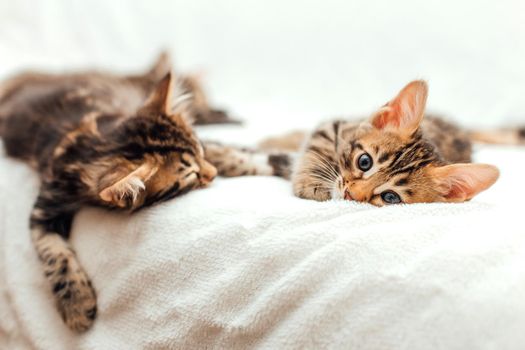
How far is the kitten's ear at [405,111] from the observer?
1163 mm

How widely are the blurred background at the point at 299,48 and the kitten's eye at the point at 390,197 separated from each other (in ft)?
3.08

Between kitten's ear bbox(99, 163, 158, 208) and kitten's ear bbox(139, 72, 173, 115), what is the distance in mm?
236

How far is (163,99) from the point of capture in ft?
4.60

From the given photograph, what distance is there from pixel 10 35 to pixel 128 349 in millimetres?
2356

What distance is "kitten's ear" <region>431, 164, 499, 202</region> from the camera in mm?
1072

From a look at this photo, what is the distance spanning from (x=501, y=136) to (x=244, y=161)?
1.19 meters

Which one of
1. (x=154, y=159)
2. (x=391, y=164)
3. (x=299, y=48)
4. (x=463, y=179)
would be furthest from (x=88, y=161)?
(x=299, y=48)

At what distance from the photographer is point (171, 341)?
107 cm

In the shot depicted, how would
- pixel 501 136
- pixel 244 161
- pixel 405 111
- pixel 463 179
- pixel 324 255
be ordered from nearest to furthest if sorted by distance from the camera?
pixel 324 255, pixel 463 179, pixel 405 111, pixel 244 161, pixel 501 136

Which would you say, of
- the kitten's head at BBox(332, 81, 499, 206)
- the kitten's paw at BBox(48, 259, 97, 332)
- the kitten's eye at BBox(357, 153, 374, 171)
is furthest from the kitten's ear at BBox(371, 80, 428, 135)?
the kitten's paw at BBox(48, 259, 97, 332)

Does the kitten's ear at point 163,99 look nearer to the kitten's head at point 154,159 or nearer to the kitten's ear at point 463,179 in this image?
the kitten's head at point 154,159

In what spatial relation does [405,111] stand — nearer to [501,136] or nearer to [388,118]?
[388,118]

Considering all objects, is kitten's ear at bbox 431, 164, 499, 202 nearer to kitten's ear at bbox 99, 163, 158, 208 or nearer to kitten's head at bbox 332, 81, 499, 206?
kitten's head at bbox 332, 81, 499, 206

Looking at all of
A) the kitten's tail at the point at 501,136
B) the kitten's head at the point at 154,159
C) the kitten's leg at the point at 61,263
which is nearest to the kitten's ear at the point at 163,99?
the kitten's head at the point at 154,159
